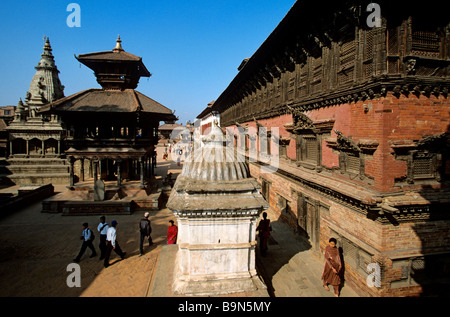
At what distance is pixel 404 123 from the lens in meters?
5.75

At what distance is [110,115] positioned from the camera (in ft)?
50.9

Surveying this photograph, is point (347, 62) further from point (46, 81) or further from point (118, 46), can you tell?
point (46, 81)

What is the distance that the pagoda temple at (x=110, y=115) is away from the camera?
1512cm

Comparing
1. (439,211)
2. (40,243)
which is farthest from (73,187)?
(439,211)

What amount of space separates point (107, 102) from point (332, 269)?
15925mm

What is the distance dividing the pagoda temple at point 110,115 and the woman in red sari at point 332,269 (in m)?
12.8

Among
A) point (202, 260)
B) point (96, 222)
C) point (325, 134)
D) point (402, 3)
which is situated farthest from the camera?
point (96, 222)

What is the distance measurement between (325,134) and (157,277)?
6.95 metres

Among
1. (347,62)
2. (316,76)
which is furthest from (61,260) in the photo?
(347,62)

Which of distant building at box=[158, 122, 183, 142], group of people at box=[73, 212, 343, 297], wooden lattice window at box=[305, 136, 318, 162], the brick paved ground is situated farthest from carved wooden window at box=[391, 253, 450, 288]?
distant building at box=[158, 122, 183, 142]

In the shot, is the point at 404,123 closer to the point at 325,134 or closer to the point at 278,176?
the point at 325,134

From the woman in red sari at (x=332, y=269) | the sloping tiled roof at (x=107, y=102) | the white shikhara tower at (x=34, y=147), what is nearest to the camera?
the woman in red sari at (x=332, y=269)

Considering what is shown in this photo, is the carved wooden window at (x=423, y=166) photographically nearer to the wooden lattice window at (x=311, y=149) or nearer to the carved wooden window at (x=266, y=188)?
the wooden lattice window at (x=311, y=149)

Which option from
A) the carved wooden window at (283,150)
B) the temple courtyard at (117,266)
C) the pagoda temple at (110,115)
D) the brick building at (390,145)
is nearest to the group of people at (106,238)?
the temple courtyard at (117,266)
